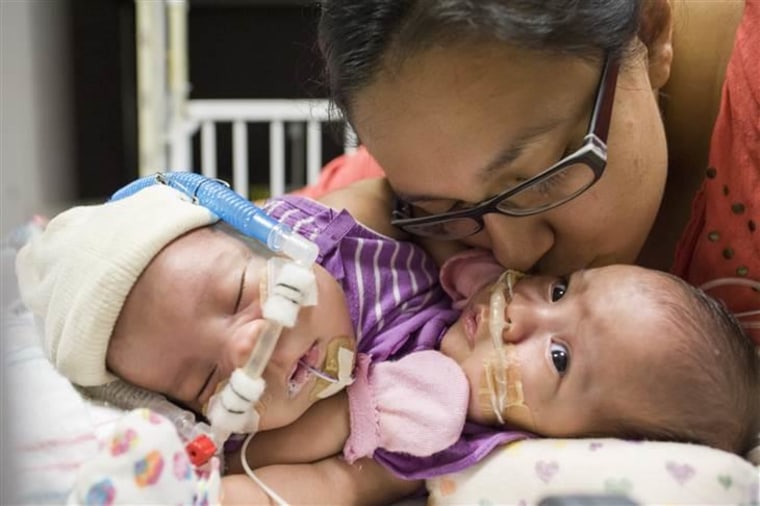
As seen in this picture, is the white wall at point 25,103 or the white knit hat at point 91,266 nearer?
the white wall at point 25,103

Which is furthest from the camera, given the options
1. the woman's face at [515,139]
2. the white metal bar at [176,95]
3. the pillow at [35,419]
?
the white metal bar at [176,95]

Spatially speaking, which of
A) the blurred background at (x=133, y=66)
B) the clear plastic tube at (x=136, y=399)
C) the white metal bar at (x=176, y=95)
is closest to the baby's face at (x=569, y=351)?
the clear plastic tube at (x=136, y=399)

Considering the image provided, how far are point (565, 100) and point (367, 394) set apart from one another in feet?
1.25

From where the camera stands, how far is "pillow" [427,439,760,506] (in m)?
0.72

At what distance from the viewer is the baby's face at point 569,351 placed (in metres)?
0.81

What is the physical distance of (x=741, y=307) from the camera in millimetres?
1065

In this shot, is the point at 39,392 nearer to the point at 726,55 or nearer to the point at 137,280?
the point at 137,280

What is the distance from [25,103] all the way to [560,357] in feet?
1.94

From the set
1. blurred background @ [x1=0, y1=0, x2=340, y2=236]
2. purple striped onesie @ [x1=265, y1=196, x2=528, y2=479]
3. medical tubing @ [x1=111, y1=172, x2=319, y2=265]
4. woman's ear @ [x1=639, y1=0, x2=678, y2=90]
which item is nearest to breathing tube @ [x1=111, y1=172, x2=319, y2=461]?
medical tubing @ [x1=111, y1=172, x2=319, y2=265]

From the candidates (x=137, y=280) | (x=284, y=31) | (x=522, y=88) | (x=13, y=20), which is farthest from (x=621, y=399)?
(x=284, y=31)

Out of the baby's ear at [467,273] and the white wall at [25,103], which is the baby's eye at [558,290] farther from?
the white wall at [25,103]

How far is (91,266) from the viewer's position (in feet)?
2.68

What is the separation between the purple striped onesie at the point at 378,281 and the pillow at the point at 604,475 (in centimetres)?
7

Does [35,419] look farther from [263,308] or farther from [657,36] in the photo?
[657,36]
